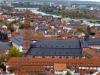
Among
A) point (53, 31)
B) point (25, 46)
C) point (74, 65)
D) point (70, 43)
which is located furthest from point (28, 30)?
point (53, 31)

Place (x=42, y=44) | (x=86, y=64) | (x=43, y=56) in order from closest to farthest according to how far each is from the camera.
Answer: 1. (x=86, y=64)
2. (x=43, y=56)
3. (x=42, y=44)

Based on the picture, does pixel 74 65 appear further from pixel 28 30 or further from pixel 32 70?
pixel 28 30

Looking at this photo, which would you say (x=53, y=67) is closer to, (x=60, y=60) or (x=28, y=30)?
(x=60, y=60)

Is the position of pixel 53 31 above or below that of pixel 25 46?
below

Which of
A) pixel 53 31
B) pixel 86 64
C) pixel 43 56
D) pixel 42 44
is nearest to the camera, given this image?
pixel 86 64

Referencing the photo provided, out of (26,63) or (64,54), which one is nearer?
(26,63)

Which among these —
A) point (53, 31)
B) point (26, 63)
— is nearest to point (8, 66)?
point (26, 63)
